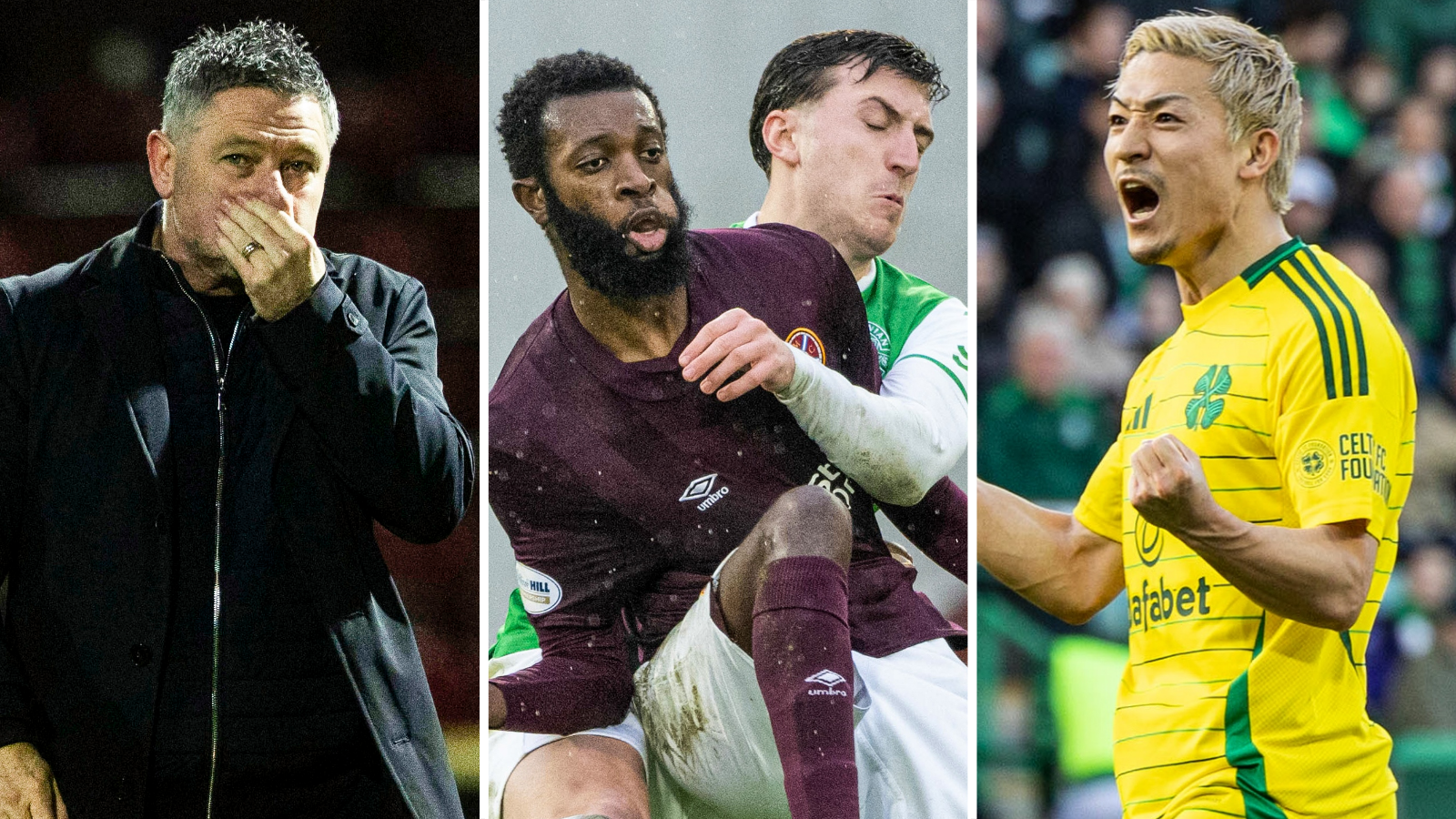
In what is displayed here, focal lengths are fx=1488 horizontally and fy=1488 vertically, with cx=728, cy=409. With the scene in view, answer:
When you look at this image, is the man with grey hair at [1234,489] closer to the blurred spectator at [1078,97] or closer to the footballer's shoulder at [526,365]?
the footballer's shoulder at [526,365]

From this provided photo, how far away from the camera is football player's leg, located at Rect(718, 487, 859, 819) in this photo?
2379 mm

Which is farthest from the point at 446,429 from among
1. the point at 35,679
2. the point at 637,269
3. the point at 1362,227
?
the point at 1362,227

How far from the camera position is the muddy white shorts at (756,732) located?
242 cm

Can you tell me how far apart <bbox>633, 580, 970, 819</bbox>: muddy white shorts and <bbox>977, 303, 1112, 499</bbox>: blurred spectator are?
0.81 m

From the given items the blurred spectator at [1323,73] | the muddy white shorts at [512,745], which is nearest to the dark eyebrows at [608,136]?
the muddy white shorts at [512,745]

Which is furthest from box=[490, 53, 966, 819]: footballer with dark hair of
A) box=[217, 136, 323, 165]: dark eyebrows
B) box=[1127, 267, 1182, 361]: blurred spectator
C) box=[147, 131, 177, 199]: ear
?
box=[1127, 267, 1182, 361]: blurred spectator

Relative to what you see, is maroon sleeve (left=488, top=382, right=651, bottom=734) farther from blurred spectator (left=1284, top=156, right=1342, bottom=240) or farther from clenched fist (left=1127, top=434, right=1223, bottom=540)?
blurred spectator (left=1284, top=156, right=1342, bottom=240)

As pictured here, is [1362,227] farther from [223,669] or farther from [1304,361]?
[223,669]

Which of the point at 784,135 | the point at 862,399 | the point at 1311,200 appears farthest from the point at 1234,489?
the point at 1311,200

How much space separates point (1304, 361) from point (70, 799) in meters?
2.00

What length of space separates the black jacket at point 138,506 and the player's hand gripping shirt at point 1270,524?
112 centimetres

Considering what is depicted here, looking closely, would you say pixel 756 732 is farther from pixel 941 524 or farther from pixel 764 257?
pixel 764 257

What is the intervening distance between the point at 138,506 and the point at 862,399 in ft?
3.80

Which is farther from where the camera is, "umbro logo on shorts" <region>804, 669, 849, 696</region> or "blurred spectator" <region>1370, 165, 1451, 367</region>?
"blurred spectator" <region>1370, 165, 1451, 367</region>
